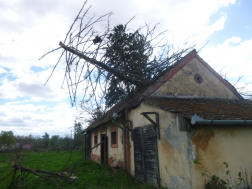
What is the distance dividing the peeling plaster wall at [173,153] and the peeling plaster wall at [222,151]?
0.70ft

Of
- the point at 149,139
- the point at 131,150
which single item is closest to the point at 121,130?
the point at 131,150

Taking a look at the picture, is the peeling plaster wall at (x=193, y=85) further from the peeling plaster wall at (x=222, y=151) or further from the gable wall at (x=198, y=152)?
the peeling plaster wall at (x=222, y=151)

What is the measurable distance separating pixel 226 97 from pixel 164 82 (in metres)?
3.48

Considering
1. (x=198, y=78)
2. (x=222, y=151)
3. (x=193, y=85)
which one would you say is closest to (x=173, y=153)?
(x=222, y=151)

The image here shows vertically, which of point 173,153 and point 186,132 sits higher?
point 186,132

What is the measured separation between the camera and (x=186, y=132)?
16.8ft

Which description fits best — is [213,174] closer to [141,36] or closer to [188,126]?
[188,126]

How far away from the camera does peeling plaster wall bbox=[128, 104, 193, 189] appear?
198 inches

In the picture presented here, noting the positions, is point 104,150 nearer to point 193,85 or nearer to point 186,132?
point 193,85

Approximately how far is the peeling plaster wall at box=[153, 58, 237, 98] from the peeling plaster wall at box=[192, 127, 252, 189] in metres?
3.13

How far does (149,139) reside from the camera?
6832 mm

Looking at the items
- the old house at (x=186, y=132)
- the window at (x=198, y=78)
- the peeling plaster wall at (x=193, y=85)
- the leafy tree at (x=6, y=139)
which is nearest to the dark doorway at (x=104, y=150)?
the old house at (x=186, y=132)

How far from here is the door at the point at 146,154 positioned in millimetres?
6443

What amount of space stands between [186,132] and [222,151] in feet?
4.00
